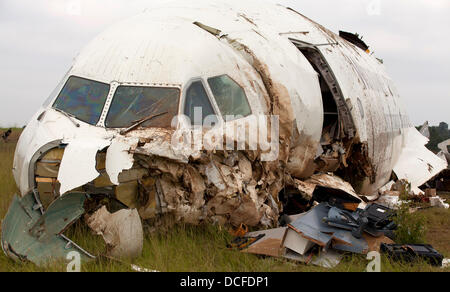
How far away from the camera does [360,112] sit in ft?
30.5

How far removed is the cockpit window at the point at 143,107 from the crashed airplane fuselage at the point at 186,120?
0.01 metres

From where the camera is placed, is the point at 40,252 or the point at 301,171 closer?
the point at 40,252

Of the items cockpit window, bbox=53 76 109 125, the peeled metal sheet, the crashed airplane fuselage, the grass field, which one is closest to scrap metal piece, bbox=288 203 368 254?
the grass field

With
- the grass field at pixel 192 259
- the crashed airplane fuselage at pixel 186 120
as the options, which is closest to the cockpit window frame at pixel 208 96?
the crashed airplane fuselage at pixel 186 120

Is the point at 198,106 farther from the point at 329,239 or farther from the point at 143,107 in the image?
the point at 329,239

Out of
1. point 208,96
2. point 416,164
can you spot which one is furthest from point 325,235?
point 416,164

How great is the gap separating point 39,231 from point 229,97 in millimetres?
2867

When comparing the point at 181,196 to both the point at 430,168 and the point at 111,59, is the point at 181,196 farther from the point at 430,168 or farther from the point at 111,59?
the point at 430,168

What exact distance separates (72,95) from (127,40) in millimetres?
1075

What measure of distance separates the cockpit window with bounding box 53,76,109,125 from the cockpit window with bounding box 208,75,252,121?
1.43m

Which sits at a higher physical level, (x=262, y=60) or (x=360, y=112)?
(x=262, y=60)
